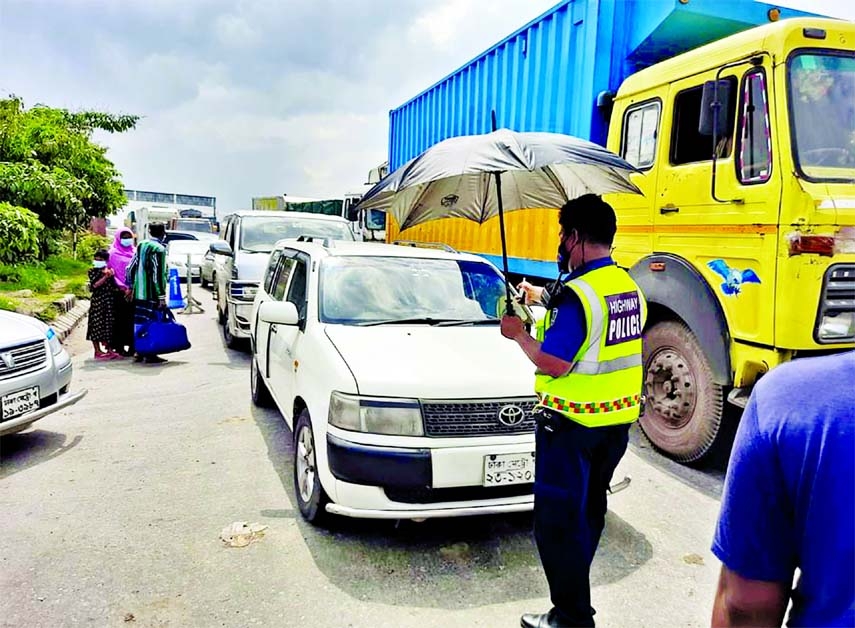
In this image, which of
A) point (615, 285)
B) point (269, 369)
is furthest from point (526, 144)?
point (269, 369)

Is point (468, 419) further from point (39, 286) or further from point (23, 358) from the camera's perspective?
point (39, 286)

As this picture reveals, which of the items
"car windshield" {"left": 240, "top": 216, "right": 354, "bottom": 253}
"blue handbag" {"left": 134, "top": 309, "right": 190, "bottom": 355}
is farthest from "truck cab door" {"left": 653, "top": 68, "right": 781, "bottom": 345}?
"blue handbag" {"left": 134, "top": 309, "right": 190, "bottom": 355}

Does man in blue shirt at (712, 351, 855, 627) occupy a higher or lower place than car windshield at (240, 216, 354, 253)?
lower

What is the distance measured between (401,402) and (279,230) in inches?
247

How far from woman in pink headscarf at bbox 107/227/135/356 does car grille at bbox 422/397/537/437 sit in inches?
229

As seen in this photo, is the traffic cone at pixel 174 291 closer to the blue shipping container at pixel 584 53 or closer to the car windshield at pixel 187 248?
the car windshield at pixel 187 248

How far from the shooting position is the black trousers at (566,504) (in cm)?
231

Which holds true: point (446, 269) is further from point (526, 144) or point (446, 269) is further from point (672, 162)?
point (672, 162)

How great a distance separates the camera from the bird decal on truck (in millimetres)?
3855

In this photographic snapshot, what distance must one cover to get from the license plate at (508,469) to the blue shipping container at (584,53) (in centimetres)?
343

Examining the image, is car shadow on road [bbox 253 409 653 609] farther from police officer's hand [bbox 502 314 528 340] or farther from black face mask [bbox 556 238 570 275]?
black face mask [bbox 556 238 570 275]

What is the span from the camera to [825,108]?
12.3 feet

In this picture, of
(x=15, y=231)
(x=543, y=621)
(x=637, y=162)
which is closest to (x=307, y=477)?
(x=543, y=621)

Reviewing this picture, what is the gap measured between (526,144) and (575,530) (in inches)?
72.1
